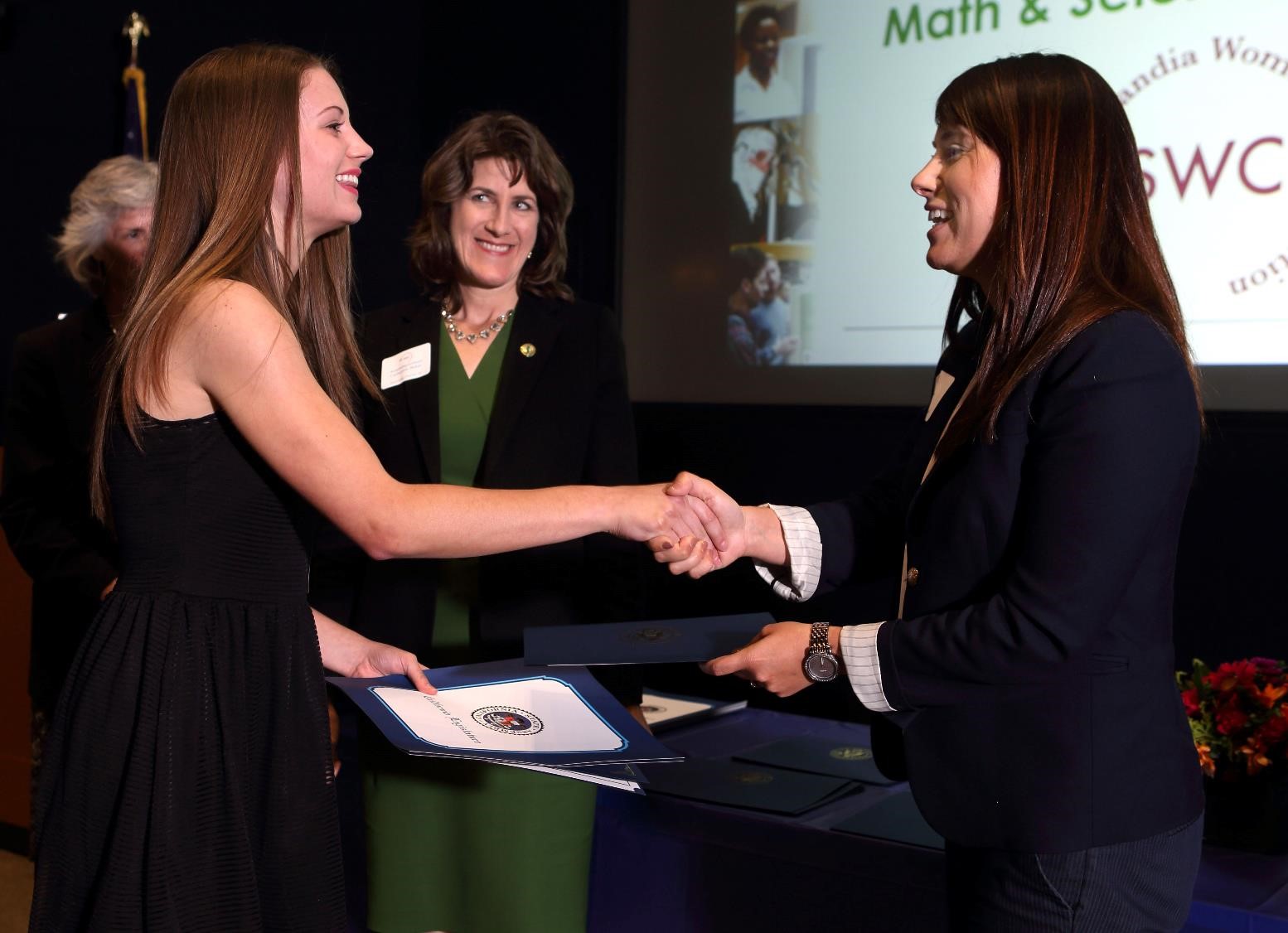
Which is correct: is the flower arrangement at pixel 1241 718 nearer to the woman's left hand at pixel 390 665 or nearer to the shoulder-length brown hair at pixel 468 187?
the woman's left hand at pixel 390 665

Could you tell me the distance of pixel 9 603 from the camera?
351cm

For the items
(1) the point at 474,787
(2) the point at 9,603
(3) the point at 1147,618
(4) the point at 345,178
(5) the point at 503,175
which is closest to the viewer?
(3) the point at 1147,618

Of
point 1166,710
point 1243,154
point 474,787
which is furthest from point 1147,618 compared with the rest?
point 1243,154

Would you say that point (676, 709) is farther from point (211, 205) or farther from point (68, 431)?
point (211, 205)

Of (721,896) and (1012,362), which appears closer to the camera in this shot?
(1012,362)

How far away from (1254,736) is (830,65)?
2.28 metres

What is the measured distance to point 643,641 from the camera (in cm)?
159

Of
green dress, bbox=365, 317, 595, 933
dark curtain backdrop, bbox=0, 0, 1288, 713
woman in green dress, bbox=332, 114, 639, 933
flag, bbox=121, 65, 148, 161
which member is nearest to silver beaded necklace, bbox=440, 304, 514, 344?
woman in green dress, bbox=332, 114, 639, 933

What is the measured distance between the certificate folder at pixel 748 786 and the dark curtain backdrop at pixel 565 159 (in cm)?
118

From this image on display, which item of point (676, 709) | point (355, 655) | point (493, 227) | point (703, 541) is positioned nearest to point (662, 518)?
point (703, 541)

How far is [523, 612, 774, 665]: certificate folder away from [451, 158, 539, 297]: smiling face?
80 centimetres

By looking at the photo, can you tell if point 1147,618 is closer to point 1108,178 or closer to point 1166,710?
point 1166,710

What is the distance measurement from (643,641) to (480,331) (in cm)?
88

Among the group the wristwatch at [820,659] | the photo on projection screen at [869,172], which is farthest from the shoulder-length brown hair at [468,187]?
the photo on projection screen at [869,172]
